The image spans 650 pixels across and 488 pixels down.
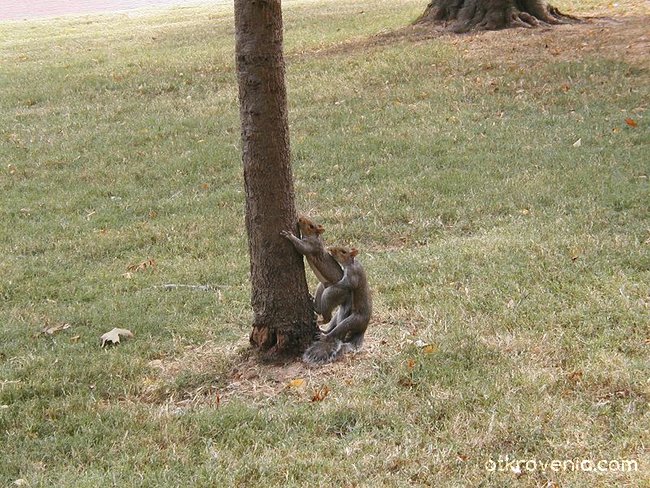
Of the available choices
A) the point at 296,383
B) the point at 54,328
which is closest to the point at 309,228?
the point at 296,383

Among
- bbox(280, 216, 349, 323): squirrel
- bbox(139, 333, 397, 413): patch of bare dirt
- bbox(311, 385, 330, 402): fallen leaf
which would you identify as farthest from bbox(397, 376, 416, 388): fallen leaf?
bbox(280, 216, 349, 323): squirrel

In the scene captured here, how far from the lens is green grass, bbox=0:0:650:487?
3936 millimetres

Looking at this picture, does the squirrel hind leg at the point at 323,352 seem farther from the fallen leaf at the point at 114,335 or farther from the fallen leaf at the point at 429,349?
the fallen leaf at the point at 114,335

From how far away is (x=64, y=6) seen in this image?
31984 millimetres

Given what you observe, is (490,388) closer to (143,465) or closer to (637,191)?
(143,465)

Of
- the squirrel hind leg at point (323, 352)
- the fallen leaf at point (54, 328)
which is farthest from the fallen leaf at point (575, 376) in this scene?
the fallen leaf at point (54, 328)

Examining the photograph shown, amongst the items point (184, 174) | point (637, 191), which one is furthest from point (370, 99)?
point (637, 191)

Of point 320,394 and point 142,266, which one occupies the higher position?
point 320,394

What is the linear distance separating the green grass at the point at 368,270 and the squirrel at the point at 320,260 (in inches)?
14.0

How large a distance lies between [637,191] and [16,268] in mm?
5044

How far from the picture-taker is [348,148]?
31.8 ft

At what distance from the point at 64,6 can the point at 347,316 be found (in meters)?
30.1

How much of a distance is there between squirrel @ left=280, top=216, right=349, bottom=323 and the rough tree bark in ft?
35.0

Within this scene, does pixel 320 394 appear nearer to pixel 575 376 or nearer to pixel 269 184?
pixel 269 184
